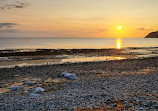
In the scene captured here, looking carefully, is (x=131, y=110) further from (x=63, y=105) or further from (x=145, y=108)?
(x=63, y=105)

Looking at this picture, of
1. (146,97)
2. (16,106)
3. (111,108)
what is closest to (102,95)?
(111,108)

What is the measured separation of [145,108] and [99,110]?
96.2 inches

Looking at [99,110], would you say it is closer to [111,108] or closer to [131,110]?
[111,108]

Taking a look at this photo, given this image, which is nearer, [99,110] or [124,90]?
[99,110]

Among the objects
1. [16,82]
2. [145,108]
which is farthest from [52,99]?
[16,82]

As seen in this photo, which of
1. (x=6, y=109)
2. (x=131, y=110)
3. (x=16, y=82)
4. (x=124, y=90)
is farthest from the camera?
(x=16, y=82)

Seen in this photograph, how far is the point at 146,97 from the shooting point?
9.66 metres

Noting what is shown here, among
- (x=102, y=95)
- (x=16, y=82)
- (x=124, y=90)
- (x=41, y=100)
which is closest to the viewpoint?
(x=41, y=100)

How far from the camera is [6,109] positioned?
27.4 ft

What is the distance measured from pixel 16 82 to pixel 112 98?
10541mm

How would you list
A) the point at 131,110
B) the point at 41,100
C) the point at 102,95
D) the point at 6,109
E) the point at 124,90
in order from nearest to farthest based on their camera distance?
the point at 131,110 → the point at 6,109 → the point at 41,100 → the point at 102,95 → the point at 124,90

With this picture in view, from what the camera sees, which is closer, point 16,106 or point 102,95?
point 16,106

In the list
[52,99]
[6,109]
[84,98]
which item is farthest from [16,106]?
[84,98]

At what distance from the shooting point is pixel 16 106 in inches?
342
